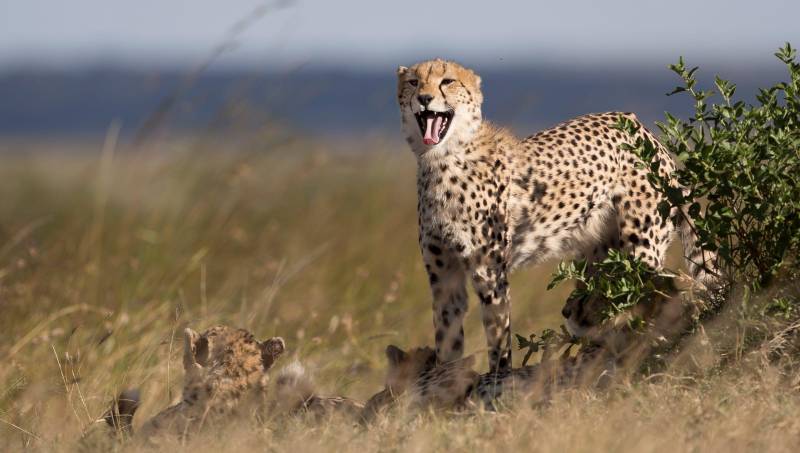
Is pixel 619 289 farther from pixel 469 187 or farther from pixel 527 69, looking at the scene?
pixel 527 69

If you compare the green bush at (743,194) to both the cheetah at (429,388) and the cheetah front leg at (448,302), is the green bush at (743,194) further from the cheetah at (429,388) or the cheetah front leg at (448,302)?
the cheetah front leg at (448,302)

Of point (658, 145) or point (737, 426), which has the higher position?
point (658, 145)

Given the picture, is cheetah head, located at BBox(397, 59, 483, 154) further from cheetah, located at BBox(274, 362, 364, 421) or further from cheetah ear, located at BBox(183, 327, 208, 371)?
cheetah ear, located at BBox(183, 327, 208, 371)

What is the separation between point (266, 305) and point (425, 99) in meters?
1.26

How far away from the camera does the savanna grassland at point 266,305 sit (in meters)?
3.32

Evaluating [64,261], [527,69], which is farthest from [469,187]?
[527,69]

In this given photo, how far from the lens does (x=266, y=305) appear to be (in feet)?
17.3

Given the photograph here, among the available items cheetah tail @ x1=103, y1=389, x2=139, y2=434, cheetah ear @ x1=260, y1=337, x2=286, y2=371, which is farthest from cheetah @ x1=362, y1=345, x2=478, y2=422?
cheetah tail @ x1=103, y1=389, x2=139, y2=434

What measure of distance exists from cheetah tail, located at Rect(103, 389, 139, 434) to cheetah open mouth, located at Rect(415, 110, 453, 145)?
1.34 m

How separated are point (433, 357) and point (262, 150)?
6.86ft

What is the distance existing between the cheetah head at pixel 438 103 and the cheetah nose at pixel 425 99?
10 mm

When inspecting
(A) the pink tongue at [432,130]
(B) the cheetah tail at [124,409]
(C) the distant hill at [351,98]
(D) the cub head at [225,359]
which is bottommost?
(C) the distant hill at [351,98]

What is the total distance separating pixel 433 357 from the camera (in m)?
4.51

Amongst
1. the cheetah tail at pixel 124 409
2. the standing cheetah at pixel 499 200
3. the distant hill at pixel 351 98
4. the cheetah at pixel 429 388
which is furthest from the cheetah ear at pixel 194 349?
the distant hill at pixel 351 98
